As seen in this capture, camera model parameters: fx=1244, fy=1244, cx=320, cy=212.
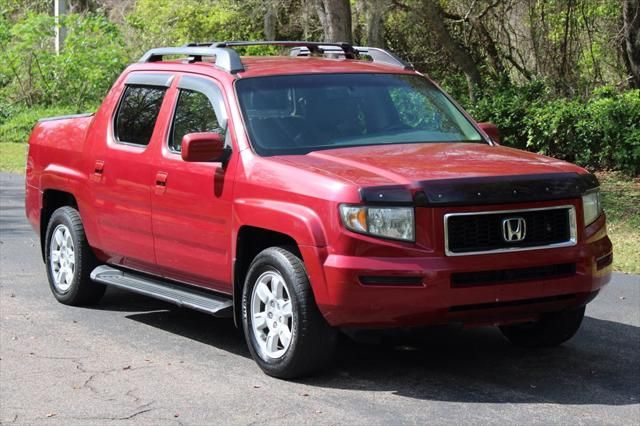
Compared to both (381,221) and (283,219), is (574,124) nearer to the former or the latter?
(283,219)

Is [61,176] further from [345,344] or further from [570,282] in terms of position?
[570,282]

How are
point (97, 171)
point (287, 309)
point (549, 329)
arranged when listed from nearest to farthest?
point (287, 309), point (549, 329), point (97, 171)

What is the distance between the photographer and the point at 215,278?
7.57 m

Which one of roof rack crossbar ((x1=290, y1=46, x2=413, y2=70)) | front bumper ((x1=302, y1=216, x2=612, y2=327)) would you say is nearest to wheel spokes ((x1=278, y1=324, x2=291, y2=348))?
front bumper ((x1=302, y1=216, x2=612, y2=327))

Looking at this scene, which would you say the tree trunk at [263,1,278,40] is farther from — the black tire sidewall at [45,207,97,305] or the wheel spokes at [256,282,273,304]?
the wheel spokes at [256,282,273,304]

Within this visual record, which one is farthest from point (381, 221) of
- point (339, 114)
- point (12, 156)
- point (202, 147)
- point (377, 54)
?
point (12, 156)

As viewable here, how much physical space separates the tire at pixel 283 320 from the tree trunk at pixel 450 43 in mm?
15628

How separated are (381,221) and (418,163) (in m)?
0.60

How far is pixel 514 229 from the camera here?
21.9ft

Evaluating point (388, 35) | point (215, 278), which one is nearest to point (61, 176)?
point (215, 278)

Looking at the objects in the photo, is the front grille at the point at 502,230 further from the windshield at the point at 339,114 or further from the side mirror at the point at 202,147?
the side mirror at the point at 202,147

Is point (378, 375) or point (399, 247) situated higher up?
point (399, 247)

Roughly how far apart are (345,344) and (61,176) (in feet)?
8.83

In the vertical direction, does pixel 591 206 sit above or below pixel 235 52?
below
